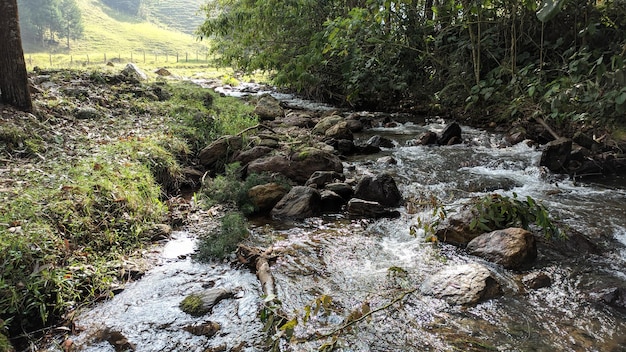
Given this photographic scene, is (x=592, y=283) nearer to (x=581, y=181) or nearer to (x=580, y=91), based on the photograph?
(x=581, y=181)

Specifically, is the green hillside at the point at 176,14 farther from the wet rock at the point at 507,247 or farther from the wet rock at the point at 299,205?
the wet rock at the point at 507,247

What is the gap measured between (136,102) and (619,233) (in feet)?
32.8

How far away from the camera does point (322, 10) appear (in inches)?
562

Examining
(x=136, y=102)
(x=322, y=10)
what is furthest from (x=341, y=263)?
(x=322, y=10)

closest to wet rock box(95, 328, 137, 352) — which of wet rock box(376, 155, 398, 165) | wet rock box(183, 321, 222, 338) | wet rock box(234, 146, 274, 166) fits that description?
wet rock box(183, 321, 222, 338)

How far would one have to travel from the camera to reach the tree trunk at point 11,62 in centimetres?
620

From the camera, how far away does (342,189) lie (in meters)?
6.19

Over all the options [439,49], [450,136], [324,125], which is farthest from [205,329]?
[439,49]

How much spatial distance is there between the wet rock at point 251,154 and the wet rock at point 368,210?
2.48m

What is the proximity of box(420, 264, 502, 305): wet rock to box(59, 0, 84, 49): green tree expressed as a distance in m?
71.0

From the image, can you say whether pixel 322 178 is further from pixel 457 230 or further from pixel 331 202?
pixel 457 230

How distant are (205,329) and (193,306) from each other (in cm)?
33

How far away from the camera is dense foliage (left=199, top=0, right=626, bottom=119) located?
26.2 feet

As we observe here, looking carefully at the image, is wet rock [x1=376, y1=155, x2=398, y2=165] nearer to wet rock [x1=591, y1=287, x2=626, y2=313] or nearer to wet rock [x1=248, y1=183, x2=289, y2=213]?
wet rock [x1=248, y1=183, x2=289, y2=213]
